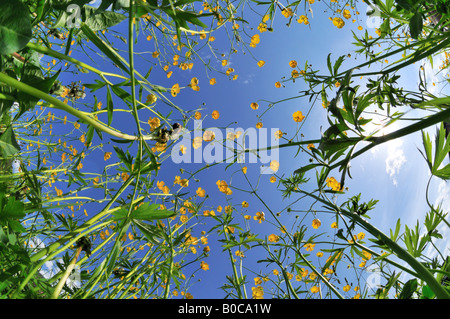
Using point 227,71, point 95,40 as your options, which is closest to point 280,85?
point 227,71

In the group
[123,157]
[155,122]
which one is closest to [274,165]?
[155,122]

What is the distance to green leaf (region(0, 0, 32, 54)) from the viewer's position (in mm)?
405

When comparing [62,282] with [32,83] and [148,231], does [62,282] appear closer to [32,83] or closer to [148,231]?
[148,231]

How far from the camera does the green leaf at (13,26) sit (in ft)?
1.33

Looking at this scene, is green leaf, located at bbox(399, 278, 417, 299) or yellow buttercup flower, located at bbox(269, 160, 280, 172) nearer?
green leaf, located at bbox(399, 278, 417, 299)

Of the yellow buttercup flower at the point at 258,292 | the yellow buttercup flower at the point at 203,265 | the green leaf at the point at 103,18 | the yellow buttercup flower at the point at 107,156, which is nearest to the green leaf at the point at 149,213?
the green leaf at the point at 103,18

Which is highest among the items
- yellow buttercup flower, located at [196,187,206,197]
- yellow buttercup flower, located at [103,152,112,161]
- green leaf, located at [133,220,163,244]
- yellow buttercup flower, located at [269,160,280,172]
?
yellow buttercup flower, located at [103,152,112,161]

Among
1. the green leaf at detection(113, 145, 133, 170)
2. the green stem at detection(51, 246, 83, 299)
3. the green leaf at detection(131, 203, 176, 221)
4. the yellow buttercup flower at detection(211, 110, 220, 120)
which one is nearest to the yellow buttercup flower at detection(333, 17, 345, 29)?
the yellow buttercup flower at detection(211, 110, 220, 120)

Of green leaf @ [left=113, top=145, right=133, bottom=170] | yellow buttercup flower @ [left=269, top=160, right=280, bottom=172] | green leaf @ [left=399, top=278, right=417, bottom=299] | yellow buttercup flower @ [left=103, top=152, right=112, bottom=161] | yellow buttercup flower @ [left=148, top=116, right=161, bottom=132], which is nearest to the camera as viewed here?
green leaf @ [left=399, top=278, right=417, bottom=299]

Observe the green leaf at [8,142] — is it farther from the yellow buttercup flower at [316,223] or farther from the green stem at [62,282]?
the yellow buttercup flower at [316,223]

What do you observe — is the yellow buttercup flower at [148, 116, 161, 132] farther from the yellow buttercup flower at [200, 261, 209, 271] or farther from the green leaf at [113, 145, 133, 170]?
the yellow buttercup flower at [200, 261, 209, 271]

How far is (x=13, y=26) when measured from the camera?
1.36 ft
